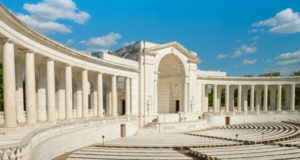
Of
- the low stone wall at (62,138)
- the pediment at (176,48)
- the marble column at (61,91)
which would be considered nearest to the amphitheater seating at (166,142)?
the low stone wall at (62,138)

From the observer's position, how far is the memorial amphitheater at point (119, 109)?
645 inches

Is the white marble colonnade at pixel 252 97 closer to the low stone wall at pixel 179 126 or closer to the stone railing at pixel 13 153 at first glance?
the low stone wall at pixel 179 126

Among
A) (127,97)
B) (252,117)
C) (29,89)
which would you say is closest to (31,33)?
(29,89)

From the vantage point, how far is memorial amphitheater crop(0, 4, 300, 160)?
1639cm

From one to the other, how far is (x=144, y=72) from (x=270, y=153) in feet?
99.6

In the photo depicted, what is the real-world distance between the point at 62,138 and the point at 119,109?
3082 cm

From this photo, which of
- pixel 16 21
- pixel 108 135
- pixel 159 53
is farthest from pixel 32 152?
pixel 159 53

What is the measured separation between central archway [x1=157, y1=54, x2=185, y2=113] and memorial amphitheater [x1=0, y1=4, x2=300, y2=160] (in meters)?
0.30

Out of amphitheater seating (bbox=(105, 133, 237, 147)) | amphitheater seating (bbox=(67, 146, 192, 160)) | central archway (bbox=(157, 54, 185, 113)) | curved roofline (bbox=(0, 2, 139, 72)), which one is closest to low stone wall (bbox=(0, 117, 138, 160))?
amphitheater seating (bbox=(67, 146, 192, 160))

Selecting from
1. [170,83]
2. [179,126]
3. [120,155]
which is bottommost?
[179,126]

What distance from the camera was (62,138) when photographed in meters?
18.6

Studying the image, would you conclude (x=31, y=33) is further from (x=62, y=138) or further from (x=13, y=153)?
(x=13, y=153)

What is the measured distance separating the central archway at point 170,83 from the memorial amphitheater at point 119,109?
0.30m

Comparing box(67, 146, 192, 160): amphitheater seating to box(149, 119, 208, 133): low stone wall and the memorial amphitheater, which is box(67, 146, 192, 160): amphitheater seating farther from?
box(149, 119, 208, 133): low stone wall
